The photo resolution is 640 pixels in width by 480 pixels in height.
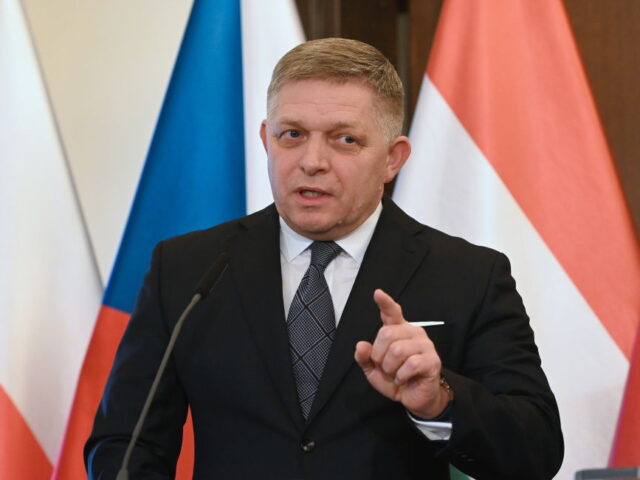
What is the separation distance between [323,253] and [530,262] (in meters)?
0.80

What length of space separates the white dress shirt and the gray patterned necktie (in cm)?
3

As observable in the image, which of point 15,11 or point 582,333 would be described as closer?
point 582,333

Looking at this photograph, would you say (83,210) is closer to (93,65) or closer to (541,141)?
(93,65)

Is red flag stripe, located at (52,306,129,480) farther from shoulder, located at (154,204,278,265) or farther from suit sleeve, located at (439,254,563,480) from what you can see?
suit sleeve, located at (439,254,563,480)

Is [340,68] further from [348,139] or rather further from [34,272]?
[34,272]

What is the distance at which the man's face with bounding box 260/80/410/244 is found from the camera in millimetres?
1707

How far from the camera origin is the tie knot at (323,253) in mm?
1738

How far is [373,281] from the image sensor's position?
1689 millimetres

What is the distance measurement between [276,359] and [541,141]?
108cm

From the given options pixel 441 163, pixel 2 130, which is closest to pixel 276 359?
pixel 441 163

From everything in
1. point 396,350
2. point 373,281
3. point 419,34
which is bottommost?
point 396,350

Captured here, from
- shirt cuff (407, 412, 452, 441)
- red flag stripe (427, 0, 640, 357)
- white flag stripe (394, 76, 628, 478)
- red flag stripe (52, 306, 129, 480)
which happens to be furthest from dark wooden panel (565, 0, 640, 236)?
red flag stripe (52, 306, 129, 480)

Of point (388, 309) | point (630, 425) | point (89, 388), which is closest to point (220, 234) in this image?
point (388, 309)

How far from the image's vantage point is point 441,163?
244 cm
